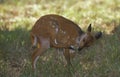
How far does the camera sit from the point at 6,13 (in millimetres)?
11312

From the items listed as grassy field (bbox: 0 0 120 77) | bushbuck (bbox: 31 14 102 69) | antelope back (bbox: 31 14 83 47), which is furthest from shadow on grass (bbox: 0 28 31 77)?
antelope back (bbox: 31 14 83 47)

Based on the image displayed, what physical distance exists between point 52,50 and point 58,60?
58cm

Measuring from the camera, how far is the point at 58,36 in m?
7.32

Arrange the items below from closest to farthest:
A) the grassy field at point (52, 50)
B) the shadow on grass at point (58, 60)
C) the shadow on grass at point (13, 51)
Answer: the shadow on grass at point (58, 60) < the grassy field at point (52, 50) < the shadow on grass at point (13, 51)

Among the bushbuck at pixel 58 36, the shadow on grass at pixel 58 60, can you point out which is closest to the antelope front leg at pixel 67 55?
the bushbuck at pixel 58 36

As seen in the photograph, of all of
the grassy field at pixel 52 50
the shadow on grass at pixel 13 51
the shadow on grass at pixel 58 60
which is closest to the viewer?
the shadow on grass at pixel 58 60

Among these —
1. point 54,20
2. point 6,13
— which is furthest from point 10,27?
point 54,20

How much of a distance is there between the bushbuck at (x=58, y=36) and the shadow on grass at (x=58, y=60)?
0.81ft

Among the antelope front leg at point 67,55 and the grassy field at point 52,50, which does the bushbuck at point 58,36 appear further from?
the grassy field at point 52,50

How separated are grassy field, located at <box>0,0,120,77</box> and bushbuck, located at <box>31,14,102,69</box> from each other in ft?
0.98

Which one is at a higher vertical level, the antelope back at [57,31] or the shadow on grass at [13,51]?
the antelope back at [57,31]

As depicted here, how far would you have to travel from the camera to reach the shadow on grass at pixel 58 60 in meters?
7.16

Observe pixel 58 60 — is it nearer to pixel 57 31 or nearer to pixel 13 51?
pixel 57 31

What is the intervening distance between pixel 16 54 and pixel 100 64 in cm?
160
